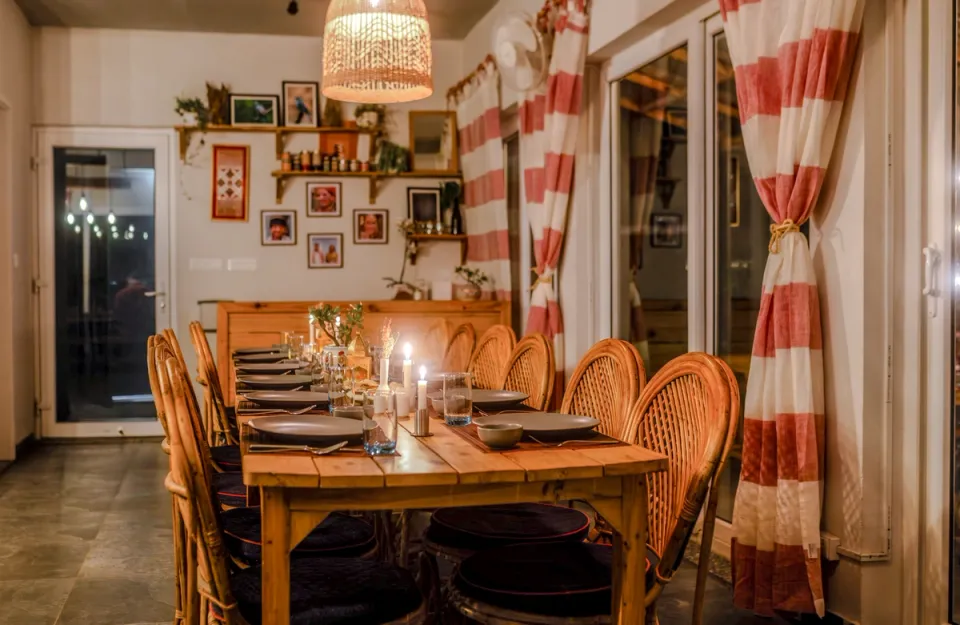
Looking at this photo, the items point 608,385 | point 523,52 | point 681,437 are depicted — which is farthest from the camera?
point 523,52

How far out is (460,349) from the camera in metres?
4.59

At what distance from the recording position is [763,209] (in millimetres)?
3521

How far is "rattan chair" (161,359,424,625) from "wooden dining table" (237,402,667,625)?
116mm

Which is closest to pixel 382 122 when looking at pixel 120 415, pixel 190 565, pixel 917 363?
pixel 120 415

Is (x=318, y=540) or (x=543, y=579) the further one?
(x=318, y=540)

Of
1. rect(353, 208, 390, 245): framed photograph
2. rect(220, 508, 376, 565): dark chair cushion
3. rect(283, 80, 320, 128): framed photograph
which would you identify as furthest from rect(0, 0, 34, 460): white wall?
rect(220, 508, 376, 565): dark chair cushion

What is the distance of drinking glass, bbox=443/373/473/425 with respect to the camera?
2.27 metres

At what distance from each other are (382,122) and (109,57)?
1935 mm

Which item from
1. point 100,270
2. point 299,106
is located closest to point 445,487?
point 299,106

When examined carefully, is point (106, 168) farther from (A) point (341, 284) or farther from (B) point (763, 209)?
(B) point (763, 209)

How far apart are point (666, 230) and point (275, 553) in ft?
9.55

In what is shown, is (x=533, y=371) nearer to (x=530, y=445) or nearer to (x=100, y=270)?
(x=530, y=445)

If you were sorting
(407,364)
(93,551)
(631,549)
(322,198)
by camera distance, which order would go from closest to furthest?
(631,549)
(407,364)
(93,551)
(322,198)

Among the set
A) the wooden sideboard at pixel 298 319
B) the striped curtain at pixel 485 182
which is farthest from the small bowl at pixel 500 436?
the striped curtain at pixel 485 182
